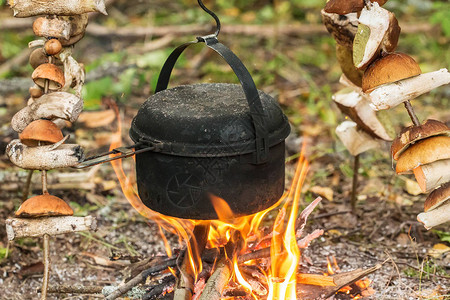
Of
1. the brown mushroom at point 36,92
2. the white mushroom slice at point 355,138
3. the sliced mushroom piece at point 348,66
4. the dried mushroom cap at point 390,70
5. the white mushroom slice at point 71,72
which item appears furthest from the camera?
the white mushroom slice at point 355,138

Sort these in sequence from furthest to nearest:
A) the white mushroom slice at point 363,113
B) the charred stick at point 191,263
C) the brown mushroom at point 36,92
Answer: the white mushroom slice at point 363,113 → the brown mushroom at point 36,92 → the charred stick at point 191,263

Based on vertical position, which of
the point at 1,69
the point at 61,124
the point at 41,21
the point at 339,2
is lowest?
the point at 1,69

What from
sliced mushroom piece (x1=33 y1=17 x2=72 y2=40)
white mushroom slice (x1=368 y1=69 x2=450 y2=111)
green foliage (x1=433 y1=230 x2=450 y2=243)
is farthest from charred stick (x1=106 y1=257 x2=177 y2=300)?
green foliage (x1=433 y1=230 x2=450 y2=243)

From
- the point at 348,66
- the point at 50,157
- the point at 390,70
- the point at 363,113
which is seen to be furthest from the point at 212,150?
the point at 363,113

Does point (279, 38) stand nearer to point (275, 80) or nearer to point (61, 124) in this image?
point (275, 80)

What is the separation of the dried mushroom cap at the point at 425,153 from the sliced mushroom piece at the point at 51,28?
1387 millimetres

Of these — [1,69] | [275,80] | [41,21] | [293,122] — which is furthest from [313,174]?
[1,69]

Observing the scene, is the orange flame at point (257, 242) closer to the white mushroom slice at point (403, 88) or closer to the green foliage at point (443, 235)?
the white mushroom slice at point (403, 88)

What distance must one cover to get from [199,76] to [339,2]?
3.69 m

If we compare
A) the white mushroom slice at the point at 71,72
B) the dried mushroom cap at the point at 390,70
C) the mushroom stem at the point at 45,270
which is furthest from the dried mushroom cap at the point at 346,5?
the mushroom stem at the point at 45,270

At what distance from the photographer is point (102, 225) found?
11.8ft

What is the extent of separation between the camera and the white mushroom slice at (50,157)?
2256 mm

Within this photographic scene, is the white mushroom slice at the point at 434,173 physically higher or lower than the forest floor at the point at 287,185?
higher

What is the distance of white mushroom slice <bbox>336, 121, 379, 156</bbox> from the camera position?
3.16 meters
